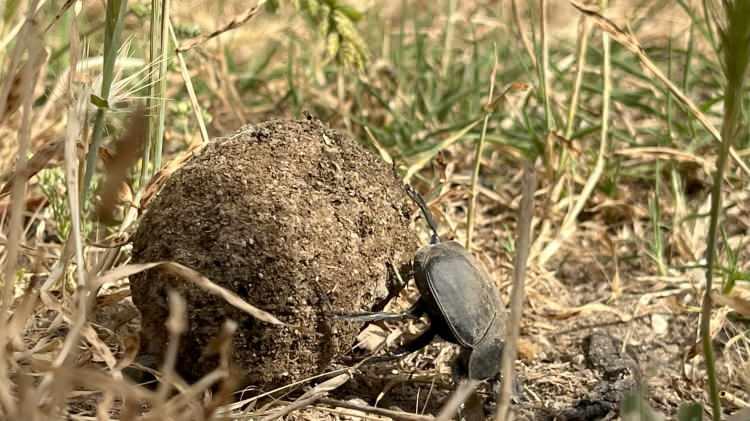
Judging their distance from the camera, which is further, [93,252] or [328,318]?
[93,252]

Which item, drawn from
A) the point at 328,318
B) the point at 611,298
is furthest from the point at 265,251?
the point at 611,298

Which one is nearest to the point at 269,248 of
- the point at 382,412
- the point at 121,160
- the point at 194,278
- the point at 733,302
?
the point at 194,278

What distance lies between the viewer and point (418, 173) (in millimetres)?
3877

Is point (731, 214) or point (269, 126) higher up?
point (269, 126)

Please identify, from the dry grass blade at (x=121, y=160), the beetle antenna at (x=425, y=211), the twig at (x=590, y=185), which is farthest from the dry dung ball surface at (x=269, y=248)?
the twig at (x=590, y=185)

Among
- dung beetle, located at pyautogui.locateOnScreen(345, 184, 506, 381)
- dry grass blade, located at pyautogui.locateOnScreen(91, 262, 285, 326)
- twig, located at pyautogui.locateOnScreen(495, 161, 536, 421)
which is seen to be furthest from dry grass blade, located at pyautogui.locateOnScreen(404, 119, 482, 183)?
twig, located at pyautogui.locateOnScreen(495, 161, 536, 421)

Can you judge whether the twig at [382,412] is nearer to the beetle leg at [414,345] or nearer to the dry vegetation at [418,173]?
the dry vegetation at [418,173]

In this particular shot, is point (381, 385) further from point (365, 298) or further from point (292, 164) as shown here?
point (292, 164)

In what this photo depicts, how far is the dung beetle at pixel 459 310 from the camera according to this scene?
→ 98.7 inches

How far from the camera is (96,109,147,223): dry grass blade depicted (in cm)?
159

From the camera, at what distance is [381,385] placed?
8.88 feet

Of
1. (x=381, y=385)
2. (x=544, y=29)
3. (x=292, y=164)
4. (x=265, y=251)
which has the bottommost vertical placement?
(x=381, y=385)

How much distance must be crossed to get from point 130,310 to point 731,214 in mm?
2305

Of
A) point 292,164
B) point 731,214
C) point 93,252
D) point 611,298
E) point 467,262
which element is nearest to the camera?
point 292,164
